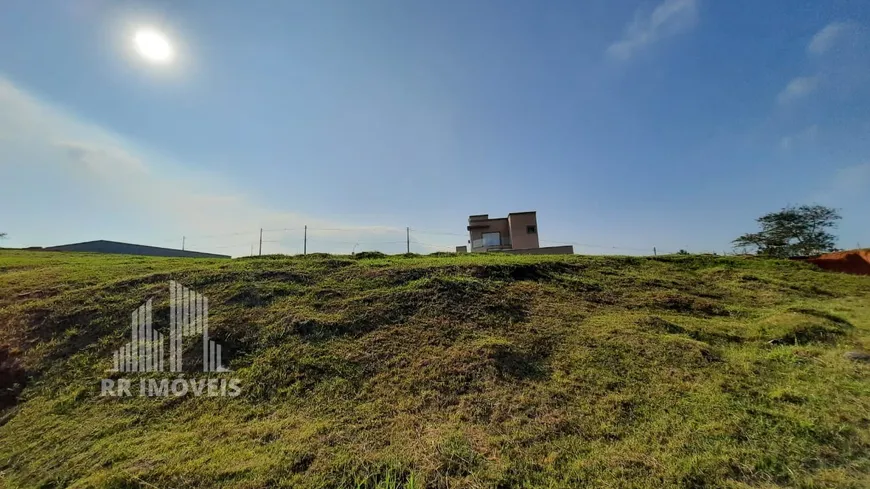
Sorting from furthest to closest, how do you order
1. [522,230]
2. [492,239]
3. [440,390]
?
[492,239]
[522,230]
[440,390]

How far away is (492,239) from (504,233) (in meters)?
0.86

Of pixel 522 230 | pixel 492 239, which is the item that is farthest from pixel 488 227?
pixel 522 230

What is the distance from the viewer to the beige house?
2283 cm

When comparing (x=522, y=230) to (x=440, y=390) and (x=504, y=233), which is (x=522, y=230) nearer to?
(x=504, y=233)

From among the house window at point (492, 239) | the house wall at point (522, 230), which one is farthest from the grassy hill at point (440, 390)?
the house window at point (492, 239)

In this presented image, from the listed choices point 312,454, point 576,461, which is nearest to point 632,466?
point 576,461

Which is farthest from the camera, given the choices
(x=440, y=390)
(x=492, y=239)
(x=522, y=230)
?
(x=492, y=239)

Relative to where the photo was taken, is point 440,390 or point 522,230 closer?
point 440,390

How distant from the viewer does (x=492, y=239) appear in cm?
2414

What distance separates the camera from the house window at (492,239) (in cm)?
2402

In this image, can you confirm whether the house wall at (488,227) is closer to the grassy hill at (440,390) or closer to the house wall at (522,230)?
the house wall at (522,230)

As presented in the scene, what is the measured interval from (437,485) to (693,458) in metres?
1.67

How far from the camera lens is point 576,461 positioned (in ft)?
7.93

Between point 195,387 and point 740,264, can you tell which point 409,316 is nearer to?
point 195,387
